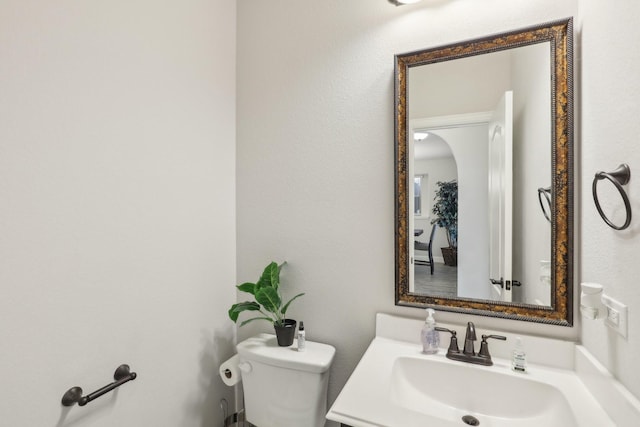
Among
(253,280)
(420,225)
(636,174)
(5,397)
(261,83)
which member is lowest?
(5,397)

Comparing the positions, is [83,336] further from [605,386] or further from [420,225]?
[605,386]

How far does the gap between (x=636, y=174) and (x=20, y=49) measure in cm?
158

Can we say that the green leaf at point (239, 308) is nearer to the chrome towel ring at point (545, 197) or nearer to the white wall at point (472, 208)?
the white wall at point (472, 208)

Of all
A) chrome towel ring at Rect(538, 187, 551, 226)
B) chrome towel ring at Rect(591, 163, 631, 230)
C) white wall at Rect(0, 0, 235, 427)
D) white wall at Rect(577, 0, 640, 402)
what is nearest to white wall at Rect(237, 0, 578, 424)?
white wall at Rect(0, 0, 235, 427)

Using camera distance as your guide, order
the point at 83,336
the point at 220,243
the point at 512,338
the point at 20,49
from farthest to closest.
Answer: the point at 220,243 → the point at 512,338 → the point at 83,336 → the point at 20,49

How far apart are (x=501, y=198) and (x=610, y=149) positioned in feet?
1.23

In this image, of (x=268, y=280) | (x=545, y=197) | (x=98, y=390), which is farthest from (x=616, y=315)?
(x=98, y=390)

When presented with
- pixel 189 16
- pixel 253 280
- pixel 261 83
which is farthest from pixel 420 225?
pixel 189 16

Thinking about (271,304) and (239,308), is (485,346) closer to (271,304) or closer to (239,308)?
(271,304)

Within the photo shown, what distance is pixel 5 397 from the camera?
0.81 metres

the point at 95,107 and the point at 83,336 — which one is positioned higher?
the point at 95,107

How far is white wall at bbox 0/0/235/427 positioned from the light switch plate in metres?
1.47

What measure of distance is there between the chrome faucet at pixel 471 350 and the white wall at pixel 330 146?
83 mm

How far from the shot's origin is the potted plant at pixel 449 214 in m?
1.26
